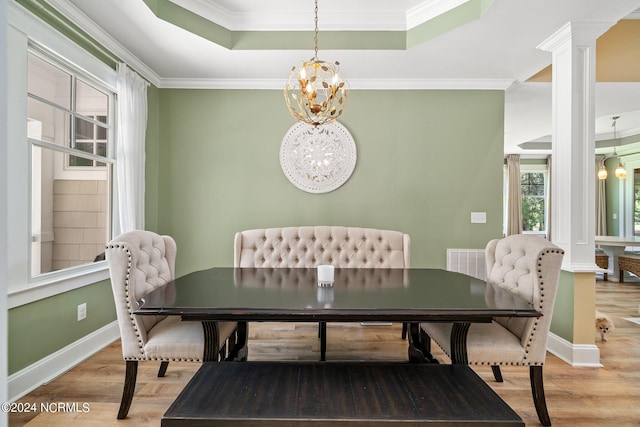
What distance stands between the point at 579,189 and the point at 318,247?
2168 mm

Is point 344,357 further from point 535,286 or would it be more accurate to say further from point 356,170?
point 356,170

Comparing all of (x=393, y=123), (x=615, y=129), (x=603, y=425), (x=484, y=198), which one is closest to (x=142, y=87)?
(x=393, y=123)

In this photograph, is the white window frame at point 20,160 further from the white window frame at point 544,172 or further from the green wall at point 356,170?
the white window frame at point 544,172

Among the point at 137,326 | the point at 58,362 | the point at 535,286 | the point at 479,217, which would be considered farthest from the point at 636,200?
the point at 58,362

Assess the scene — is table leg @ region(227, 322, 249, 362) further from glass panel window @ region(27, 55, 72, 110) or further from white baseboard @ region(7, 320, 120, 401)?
glass panel window @ region(27, 55, 72, 110)

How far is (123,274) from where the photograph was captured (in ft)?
5.68

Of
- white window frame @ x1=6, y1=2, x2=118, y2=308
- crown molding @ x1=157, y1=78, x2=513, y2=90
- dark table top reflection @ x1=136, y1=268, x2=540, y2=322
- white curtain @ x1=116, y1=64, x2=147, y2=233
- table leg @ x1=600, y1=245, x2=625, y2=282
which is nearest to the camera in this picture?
dark table top reflection @ x1=136, y1=268, x2=540, y2=322

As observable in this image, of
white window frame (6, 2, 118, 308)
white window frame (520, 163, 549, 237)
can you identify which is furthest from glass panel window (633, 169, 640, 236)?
white window frame (6, 2, 118, 308)

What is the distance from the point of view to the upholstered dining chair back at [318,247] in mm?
3111

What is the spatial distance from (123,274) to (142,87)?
2302 mm

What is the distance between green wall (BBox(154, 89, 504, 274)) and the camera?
3.67 m

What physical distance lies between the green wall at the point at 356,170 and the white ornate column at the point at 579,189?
102 centimetres

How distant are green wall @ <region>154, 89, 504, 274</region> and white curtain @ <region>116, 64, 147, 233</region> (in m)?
0.52

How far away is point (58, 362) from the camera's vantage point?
7.70 ft
